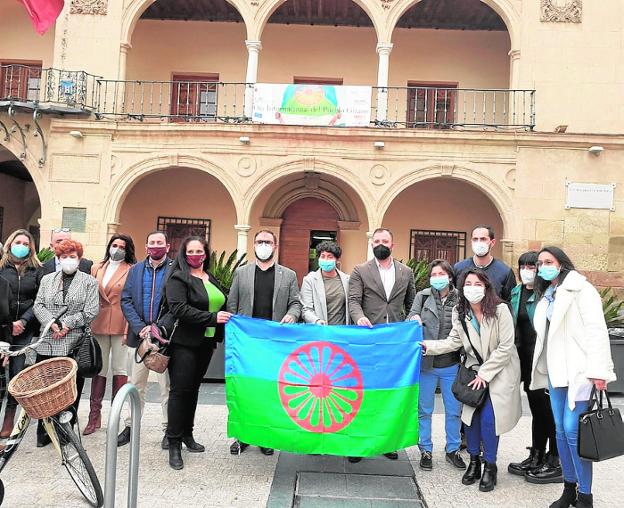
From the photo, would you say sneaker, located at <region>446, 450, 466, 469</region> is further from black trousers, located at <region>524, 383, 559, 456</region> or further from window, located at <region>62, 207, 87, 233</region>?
window, located at <region>62, 207, 87, 233</region>

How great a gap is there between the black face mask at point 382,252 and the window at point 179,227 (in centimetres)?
1076

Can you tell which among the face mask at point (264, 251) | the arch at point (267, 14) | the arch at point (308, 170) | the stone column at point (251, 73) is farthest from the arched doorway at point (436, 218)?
the face mask at point (264, 251)

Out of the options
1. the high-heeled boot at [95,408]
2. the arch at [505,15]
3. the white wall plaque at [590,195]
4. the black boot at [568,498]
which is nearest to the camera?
the black boot at [568,498]

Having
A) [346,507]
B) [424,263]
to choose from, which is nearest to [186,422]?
[346,507]

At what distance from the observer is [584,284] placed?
13.0 ft

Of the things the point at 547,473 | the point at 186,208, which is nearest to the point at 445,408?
the point at 547,473

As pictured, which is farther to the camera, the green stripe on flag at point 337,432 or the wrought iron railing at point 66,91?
the wrought iron railing at point 66,91

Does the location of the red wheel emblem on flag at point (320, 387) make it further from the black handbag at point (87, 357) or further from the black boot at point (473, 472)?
the black handbag at point (87, 357)

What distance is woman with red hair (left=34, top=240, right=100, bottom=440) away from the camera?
4820mm

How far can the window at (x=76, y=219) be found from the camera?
42.0ft

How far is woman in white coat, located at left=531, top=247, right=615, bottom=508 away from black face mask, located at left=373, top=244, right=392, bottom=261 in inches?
61.0

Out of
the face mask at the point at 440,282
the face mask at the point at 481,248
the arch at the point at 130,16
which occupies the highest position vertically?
the arch at the point at 130,16

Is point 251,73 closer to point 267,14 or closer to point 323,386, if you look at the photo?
point 267,14

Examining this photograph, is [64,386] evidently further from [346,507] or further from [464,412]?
[464,412]
